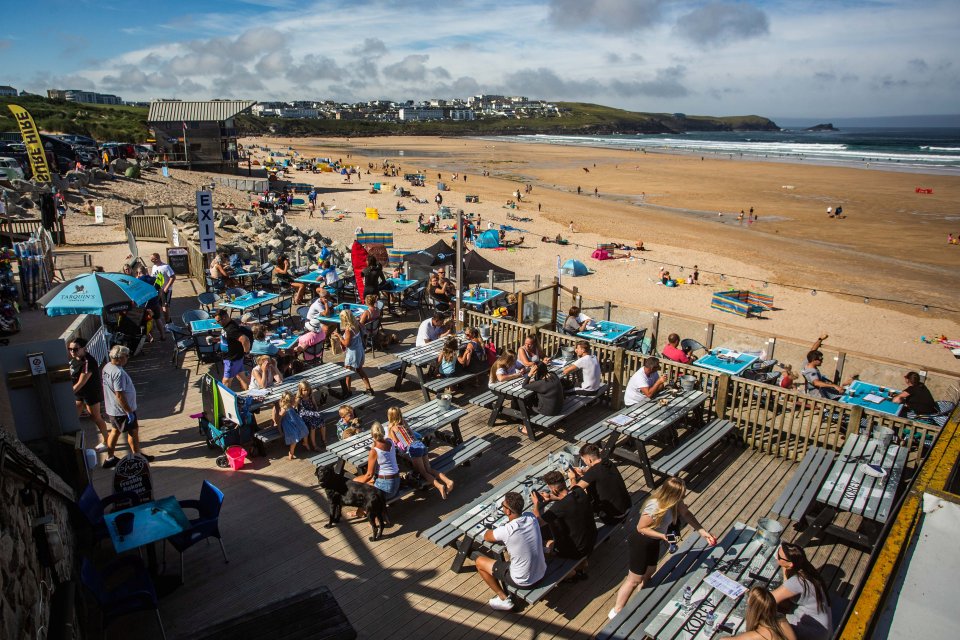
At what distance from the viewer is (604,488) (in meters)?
5.64

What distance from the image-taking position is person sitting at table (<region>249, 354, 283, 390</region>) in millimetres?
8523

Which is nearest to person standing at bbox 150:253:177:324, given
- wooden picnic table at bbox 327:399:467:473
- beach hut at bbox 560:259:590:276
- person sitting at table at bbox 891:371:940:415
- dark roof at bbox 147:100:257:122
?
wooden picnic table at bbox 327:399:467:473

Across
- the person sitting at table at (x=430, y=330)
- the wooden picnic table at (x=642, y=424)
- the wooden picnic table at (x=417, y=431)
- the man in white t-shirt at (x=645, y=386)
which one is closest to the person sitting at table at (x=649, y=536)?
the wooden picnic table at (x=642, y=424)

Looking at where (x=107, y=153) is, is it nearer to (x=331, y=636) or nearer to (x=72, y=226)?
(x=72, y=226)

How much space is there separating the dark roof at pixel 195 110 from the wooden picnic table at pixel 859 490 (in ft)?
149

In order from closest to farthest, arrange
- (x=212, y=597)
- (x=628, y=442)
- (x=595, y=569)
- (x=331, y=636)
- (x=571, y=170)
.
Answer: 1. (x=331, y=636)
2. (x=212, y=597)
3. (x=595, y=569)
4. (x=628, y=442)
5. (x=571, y=170)

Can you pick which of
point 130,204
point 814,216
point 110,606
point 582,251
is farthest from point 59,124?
point 110,606

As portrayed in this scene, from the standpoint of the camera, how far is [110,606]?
176 inches

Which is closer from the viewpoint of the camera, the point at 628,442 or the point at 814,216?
the point at 628,442

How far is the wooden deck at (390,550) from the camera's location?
5.12 meters

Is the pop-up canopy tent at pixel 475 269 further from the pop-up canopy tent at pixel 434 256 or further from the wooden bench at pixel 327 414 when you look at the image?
the wooden bench at pixel 327 414

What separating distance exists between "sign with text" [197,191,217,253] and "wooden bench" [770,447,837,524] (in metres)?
10.2

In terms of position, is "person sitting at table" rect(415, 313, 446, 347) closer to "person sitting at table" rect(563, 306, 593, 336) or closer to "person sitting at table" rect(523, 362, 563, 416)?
"person sitting at table" rect(523, 362, 563, 416)

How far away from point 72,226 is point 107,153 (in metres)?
16.6
